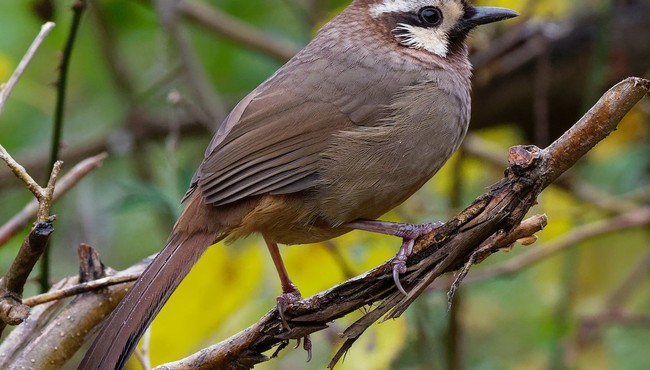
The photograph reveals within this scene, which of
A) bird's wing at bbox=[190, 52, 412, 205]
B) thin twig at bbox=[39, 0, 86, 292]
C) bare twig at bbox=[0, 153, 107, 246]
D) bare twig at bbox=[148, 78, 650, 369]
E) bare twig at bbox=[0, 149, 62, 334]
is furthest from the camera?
bird's wing at bbox=[190, 52, 412, 205]

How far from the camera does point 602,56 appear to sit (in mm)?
4832

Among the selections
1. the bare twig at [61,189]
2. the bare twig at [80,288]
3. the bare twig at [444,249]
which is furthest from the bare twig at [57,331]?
the bare twig at [444,249]

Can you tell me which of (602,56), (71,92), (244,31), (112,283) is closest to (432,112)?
(112,283)

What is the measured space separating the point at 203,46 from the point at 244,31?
64cm

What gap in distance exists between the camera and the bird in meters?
3.24

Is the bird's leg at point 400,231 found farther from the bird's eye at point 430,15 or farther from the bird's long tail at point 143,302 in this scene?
the bird's eye at point 430,15

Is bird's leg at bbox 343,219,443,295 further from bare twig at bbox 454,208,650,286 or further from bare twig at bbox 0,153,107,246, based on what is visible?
bare twig at bbox 454,208,650,286

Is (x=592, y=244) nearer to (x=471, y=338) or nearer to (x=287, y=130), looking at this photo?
(x=471, y=338)

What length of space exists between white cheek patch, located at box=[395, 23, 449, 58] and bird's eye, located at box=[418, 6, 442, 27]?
0.03m

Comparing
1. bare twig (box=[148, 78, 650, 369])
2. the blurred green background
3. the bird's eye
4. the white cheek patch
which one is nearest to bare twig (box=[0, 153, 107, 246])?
the blurred green background

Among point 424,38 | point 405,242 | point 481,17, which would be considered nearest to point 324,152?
point 405,242

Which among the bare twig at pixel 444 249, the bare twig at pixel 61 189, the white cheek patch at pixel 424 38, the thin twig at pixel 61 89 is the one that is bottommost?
the bare twig at pixel 444 249

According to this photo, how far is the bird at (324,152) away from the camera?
3242 mm

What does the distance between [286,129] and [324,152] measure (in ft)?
0.57
